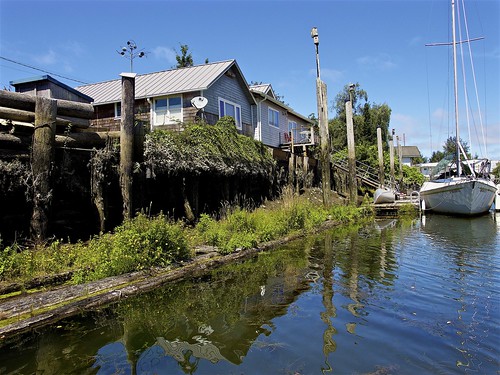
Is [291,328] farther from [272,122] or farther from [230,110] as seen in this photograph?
[272,122]

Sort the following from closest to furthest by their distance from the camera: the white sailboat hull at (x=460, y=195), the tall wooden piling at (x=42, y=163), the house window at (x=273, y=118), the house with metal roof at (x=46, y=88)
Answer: the tall wooden piling at (x=42, y=163), the house with metal roof at (x=46, y=88), the white sailboat hull at (x=460, y=195), the house window at (x=273, y=118)

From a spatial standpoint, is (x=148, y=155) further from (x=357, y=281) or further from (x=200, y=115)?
(x=200, y=115)

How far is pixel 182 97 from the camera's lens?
2053 cm

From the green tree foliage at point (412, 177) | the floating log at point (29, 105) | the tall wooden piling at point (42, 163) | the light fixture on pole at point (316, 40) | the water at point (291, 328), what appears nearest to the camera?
the water at point (291, 328)

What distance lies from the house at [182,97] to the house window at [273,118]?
2975 millimetres

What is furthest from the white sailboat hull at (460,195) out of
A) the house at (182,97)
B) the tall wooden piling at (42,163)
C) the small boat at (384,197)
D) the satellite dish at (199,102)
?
the tall wooden piling at (42,163)

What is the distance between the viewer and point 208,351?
430 cm

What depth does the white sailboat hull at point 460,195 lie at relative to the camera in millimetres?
20094

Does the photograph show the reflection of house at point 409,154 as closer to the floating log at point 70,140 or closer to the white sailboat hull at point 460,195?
the white sailboat hull at point 460,195

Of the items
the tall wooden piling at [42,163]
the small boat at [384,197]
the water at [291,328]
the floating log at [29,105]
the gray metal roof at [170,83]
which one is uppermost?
the gray metal roof at [170,83]

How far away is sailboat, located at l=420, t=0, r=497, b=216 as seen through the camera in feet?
66.3

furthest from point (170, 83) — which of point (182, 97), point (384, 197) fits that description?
point (384, 197)

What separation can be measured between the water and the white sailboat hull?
13810mm

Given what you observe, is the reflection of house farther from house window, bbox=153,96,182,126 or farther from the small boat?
house window, bbox=153,96,182,126
